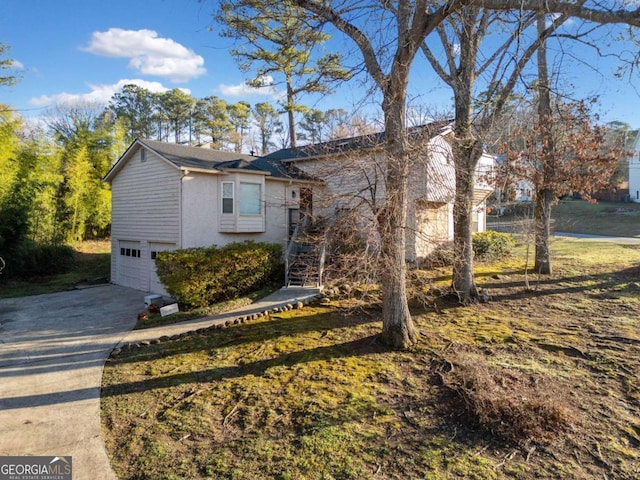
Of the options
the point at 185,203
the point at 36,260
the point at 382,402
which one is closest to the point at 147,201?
the point at 185,203

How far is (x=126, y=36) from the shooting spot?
1004 cm

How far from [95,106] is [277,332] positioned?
25.1 m

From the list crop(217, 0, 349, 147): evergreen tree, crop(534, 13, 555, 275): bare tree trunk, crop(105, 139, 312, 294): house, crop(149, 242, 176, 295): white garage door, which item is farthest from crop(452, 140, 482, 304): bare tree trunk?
crop(149, 242, 176, 295): white garage door

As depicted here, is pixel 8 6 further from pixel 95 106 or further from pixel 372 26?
pixel 95 106

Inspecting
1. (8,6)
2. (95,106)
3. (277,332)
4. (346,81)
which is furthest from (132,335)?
Answer: (95,106)

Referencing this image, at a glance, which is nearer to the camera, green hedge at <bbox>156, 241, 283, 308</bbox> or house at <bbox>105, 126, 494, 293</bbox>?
green hedge at <bbox>156, 241, 283, 308</bbox>

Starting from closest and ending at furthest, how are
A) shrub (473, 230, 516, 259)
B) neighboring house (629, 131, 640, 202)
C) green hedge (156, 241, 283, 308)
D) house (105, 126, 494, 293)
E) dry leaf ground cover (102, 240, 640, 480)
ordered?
dry leaf ground cover (102, 240, 640, 480) → green hedge (156, 241, 283, 308) → house (105, 126, 494, 293) → shrub (473, 230, 516, 259) → neighboring house (629, 131, 640, 202)

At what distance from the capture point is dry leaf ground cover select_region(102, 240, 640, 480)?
131 inches

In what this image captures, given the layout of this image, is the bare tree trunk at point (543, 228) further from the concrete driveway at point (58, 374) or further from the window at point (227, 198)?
the concrete driveway at point (58, 374)

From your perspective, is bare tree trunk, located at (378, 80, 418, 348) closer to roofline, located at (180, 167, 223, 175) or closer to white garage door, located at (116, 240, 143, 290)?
roofline, located at (180, 167, 223, 175)

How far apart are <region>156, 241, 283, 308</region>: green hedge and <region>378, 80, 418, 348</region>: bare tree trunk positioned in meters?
5.48

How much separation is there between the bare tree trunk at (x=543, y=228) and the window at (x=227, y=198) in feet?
33.2

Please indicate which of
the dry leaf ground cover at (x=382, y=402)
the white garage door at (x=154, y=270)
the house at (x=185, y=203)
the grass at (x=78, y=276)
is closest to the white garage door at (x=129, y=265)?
the house at (x=185, y=203)

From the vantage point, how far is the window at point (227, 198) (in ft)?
39.7
